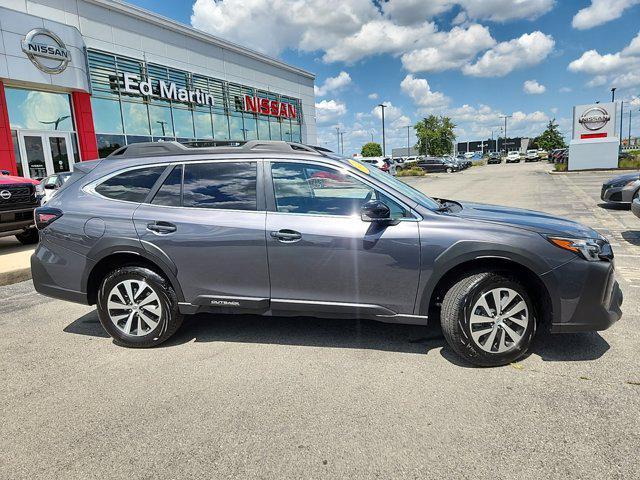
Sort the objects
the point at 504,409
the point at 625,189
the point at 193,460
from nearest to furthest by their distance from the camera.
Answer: the point at 193,460
the point at 504,409
the point at 625,189

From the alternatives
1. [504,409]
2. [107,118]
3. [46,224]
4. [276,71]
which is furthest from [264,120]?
[504,409]

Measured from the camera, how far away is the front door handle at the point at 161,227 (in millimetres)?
3719

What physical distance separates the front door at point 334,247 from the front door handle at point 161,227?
2.85ft

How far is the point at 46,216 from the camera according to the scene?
4.04 metres

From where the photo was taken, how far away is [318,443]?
8.31 feet

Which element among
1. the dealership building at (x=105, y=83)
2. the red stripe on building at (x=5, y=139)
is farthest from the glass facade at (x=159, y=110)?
the red stripe on building at (x=5, y=139)

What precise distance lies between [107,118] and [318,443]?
69.9 ft

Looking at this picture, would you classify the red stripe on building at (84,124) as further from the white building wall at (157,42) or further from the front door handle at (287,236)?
the front door handle at (287,236)

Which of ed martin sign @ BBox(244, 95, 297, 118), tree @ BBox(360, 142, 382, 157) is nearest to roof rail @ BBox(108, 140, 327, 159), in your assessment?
ed martin sign @ BBox(244, 95, 297, 118)

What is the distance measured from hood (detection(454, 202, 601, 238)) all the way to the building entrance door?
734 inches

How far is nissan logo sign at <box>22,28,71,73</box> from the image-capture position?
16.3m

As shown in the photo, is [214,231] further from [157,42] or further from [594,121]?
[594,121]

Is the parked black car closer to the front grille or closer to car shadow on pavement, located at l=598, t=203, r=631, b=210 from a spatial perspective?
car shadow on pavement, located at l=598, t=203, r=631, b=210

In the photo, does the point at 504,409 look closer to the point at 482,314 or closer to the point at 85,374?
the point at 482,314
